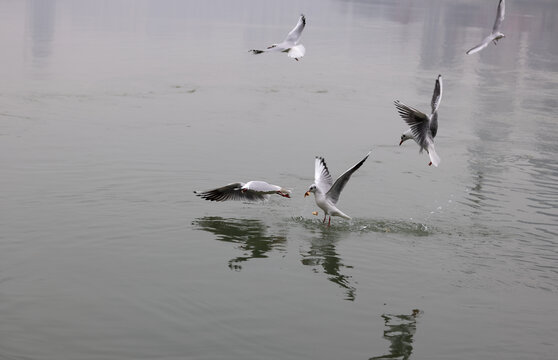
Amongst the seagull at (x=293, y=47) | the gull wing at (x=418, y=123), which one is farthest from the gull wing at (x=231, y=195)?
the seagull at (x=293, y=47)

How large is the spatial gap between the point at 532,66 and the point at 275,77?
37.4ft

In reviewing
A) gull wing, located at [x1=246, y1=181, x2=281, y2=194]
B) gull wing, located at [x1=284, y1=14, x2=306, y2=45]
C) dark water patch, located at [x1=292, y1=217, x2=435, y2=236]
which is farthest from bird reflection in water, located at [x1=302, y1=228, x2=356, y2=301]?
gull wing, located at [x1=284, y1=14, x2=306, y2=45]

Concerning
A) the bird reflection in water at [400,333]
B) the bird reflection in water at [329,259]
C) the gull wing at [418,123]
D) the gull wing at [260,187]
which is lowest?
the bird reflection in water at [329,259]

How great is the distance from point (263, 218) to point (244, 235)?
2.57 ft

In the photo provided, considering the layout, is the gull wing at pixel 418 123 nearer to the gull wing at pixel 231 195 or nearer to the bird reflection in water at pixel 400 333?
the gull wing at pixel 231 195

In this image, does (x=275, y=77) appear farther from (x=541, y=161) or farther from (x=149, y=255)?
(x=149, y=255)

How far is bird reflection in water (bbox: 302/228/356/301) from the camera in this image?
9.42 metres

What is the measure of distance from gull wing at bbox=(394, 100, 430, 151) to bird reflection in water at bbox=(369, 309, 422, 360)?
3966 mm

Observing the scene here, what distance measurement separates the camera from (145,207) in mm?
11680

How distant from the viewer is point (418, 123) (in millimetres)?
12172

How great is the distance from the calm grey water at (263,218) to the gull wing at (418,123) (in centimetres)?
109

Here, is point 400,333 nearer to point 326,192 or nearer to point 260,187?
point 326,192

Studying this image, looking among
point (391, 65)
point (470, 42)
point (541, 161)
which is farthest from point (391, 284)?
point (470, 42)

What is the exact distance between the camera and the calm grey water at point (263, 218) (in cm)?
814
